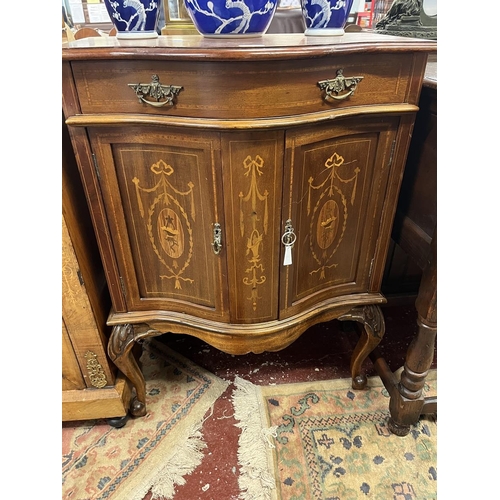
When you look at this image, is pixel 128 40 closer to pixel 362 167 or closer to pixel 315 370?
pixel 362 167

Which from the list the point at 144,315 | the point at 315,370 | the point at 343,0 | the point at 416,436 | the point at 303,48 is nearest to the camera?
the point at 303,48

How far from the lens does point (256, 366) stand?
132 cm

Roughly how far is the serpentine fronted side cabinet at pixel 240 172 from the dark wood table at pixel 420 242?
11 cm

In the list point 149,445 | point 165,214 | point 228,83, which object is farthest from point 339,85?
point 149,445

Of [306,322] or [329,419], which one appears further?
[329,419]

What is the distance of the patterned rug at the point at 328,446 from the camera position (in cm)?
97

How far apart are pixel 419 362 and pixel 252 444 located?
0.49 meters

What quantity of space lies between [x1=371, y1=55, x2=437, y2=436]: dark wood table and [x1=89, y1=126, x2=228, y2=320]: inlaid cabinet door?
48cm

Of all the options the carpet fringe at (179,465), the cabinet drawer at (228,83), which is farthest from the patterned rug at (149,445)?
the cabinet drawer at (228,83)

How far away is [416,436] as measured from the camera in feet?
3.58

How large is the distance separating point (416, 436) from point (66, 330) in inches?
38.6

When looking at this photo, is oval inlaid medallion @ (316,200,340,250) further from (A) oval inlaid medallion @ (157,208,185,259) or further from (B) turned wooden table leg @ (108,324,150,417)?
(B) turned wooden table leg @ (108,324,150,417)

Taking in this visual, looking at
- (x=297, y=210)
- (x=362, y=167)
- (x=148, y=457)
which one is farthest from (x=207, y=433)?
(x=362, y=167)

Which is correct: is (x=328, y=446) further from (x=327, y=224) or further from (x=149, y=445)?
(x=327, y=224)
